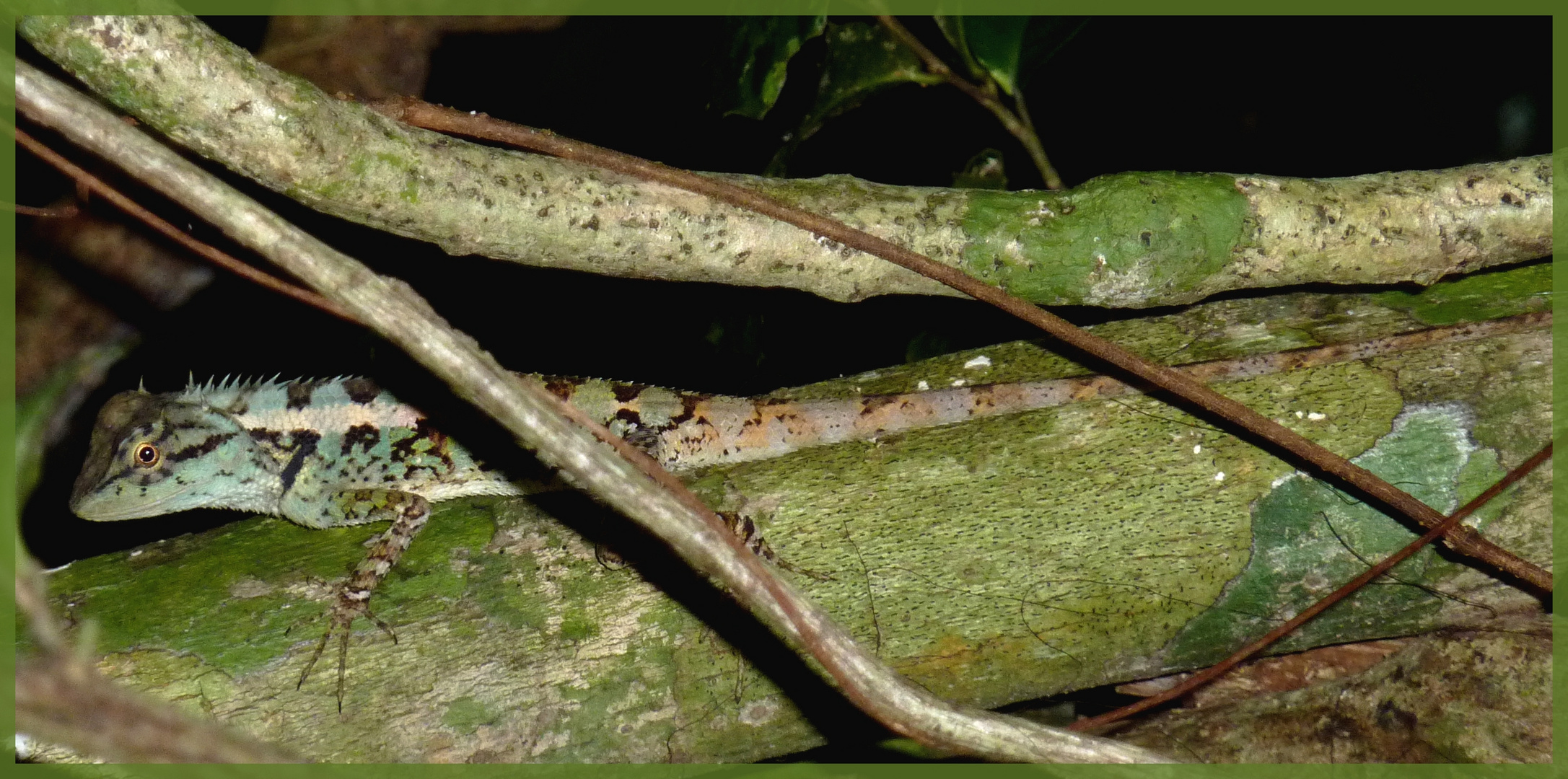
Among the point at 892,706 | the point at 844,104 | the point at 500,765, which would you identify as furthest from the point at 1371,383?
the point at 500,765

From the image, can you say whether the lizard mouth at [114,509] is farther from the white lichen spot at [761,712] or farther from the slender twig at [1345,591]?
the slender twig at [1345,591]

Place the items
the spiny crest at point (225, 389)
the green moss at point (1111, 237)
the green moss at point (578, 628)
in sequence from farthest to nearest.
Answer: the spiny crest at point (225, 389) < the green moss at point (1111, 237) < the green moss at point (578, 628)

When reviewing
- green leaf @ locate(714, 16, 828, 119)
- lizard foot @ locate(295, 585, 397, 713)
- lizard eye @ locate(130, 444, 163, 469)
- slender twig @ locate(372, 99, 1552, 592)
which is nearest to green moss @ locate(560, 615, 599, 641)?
lizard foot @ locate(295, 585, 397, 713)

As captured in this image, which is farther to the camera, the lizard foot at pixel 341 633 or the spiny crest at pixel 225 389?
the spiny crest at pixel 225 389

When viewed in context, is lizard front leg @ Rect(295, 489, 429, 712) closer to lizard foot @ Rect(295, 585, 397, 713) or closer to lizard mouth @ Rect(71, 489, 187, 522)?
lizard foot @ Rect(295, 585, 397, 713)

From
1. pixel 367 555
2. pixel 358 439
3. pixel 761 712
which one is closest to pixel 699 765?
pixel 761 712

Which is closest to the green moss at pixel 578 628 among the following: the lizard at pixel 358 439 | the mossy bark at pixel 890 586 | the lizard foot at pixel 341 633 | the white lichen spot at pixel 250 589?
the mossy bark at pixel 890 586

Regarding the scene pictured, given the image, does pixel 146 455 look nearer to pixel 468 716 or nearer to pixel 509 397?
pixel 468 716
